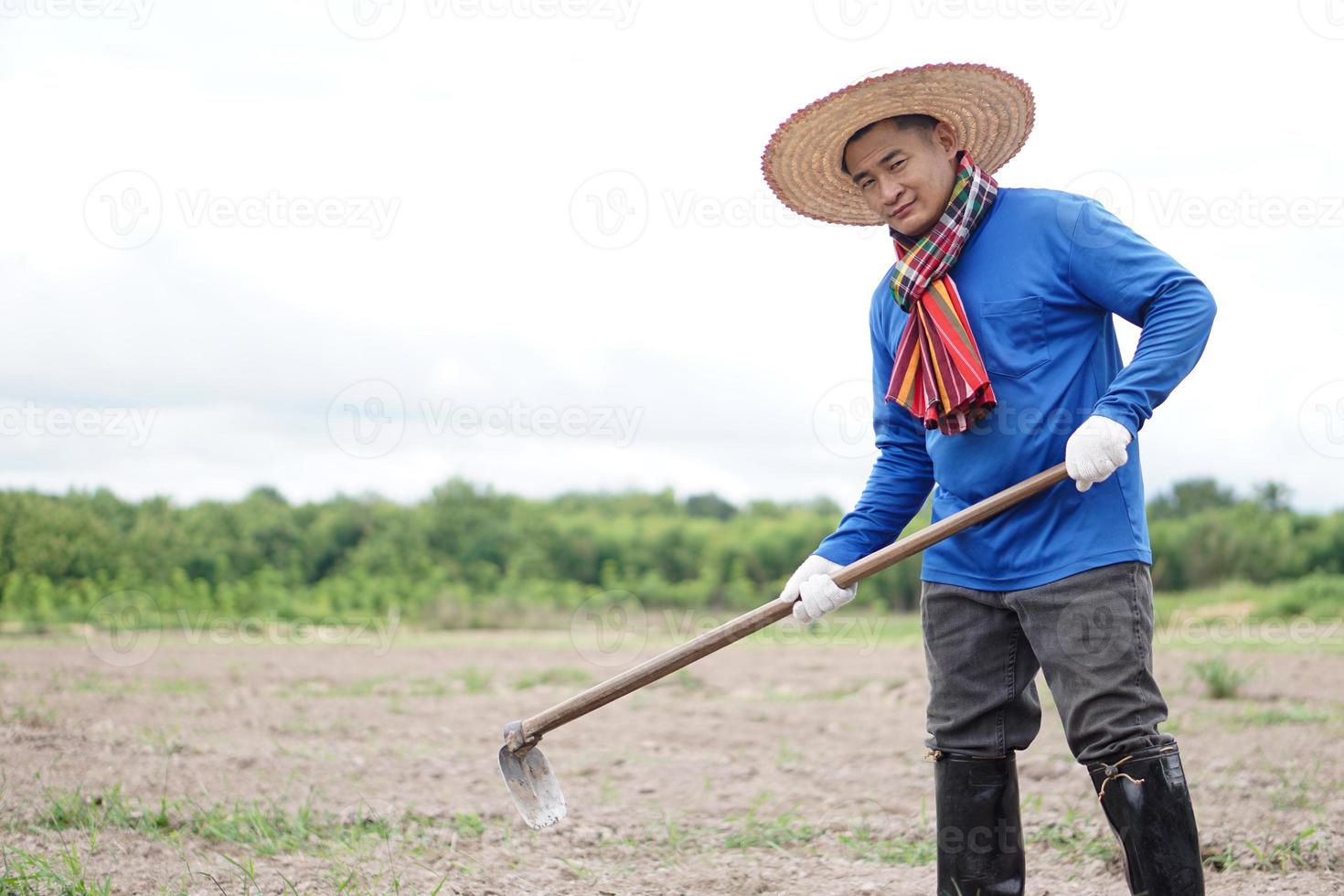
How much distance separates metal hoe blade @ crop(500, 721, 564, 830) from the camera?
9.62 feet

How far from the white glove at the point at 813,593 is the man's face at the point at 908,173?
0.83 m

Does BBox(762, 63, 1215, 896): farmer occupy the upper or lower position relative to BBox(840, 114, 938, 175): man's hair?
lower

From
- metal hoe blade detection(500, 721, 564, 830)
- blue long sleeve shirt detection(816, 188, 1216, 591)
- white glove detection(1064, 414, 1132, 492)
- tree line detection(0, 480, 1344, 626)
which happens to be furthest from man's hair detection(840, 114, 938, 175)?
tree line detection(0, 480, 1344, 626)

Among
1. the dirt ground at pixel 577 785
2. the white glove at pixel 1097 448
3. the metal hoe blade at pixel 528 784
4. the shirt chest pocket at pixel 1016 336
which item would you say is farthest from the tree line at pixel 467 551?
the white glove at pixel 1097 448

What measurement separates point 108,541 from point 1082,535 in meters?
12.0

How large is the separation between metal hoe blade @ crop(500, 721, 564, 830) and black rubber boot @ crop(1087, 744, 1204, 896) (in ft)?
4.56

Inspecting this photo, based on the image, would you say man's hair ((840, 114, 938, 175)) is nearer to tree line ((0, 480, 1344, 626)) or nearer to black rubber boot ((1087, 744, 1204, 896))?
black rubber boot ((1087, 744, 1204, 896))

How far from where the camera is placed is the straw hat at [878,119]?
2555 mm

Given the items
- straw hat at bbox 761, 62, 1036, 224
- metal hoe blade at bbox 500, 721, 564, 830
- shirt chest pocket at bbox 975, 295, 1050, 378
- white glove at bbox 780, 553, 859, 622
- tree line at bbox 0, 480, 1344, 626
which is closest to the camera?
shirt chest pocket at bbox 975, 295, 1050, 378

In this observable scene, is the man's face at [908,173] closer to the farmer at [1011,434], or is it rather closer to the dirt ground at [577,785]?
the farmer at [1011,434]

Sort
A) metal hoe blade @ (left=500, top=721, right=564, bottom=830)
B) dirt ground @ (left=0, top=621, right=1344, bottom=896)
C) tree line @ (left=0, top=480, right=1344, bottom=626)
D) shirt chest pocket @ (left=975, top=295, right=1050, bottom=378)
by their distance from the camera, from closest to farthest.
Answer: shirt chest pocket @ (left=975, top=295, right=1050, bottom=378)
metal hoe blade @ (left=500, top=721, right=564, bottom=830)
dirt ground @ (left=0, top=621, right=1344, bottom=896)
tree line @ (left=0, top=480, right=1344, bottom=626)

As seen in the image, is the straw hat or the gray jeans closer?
the gray jeans

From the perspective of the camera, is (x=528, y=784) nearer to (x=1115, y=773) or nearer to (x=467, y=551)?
(x=1115, y=773)

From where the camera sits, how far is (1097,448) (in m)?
2.22
